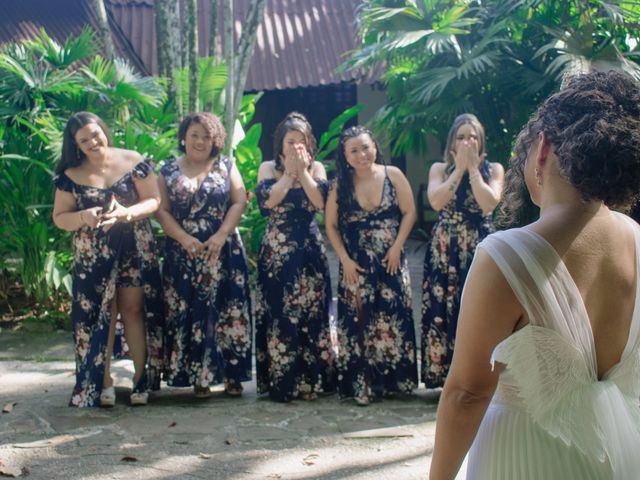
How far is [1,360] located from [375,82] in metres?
6.89

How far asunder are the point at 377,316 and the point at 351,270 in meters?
0.33

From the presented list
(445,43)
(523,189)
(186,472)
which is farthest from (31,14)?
(523,189)

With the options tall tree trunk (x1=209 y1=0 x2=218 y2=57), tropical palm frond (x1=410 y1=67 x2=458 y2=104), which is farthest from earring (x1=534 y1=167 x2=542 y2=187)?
tall tree trunk (x1=209 y1=0 x2=218 y2=57)

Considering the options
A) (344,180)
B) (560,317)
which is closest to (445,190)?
(344,180)

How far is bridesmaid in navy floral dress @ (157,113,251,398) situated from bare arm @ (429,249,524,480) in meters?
3.31

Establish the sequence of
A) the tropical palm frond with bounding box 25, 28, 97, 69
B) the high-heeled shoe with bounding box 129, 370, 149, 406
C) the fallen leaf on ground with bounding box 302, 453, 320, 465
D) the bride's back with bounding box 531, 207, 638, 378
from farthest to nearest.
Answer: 1. the tropical palm frond with bounding box 25, 28, 97, 69
2. the high-heeled shoe with bounding box 129, 370, 149, 406
3. the fallen leaf on ground with bounding box 302, 453, 320, 465
4. the bride's back with bounding box 531, 207, 638, 378

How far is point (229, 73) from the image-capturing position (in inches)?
306

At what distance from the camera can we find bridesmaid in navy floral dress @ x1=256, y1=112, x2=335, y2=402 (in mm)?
5078

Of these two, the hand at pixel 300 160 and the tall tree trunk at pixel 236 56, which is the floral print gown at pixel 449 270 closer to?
the hand at pixel 300 160

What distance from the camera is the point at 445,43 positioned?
25.0 feet

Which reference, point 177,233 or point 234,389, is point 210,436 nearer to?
point 234,389

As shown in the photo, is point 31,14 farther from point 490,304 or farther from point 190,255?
point 490,304

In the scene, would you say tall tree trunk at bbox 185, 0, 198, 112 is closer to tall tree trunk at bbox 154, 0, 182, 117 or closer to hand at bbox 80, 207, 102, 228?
tall tree trunk at bbox 154, 0, 182, 117

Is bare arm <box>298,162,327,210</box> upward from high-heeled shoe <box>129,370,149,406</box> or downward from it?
upward
